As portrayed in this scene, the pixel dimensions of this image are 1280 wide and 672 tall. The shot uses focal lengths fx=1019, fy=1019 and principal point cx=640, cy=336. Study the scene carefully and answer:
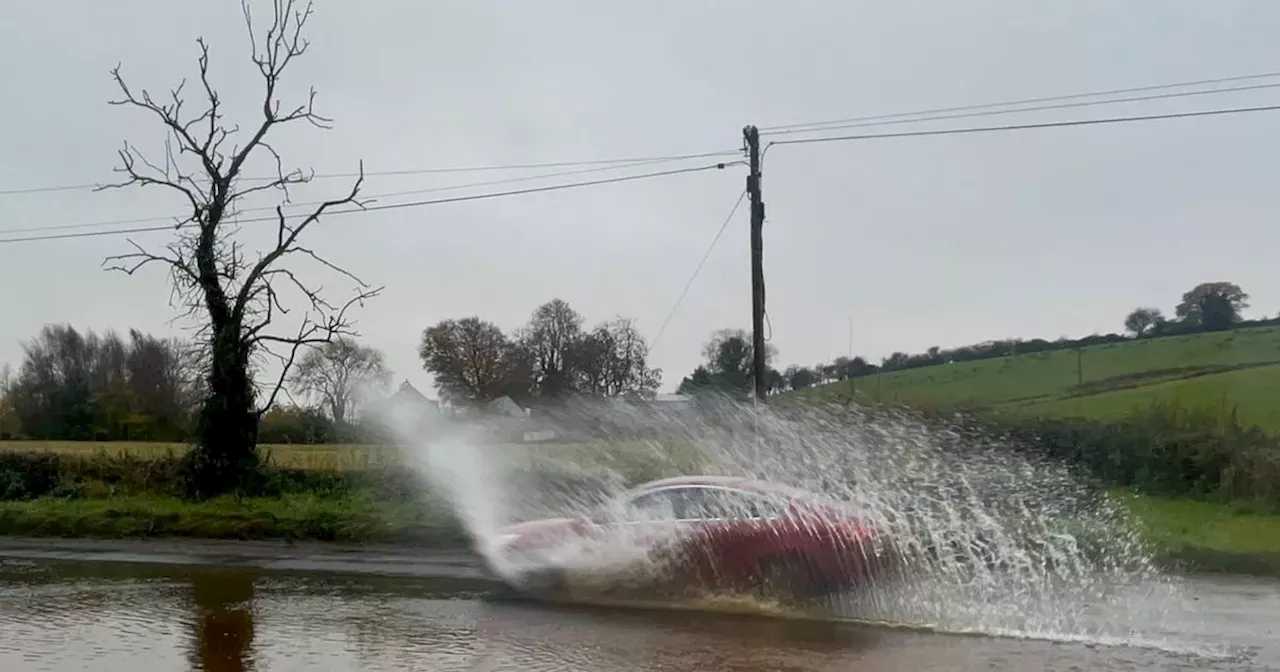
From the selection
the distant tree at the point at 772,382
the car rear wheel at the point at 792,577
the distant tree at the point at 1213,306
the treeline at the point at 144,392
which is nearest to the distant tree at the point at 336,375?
the treeline at the point at 144,392

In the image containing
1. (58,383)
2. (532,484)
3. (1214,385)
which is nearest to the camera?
(532,484)

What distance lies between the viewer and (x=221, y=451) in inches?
903

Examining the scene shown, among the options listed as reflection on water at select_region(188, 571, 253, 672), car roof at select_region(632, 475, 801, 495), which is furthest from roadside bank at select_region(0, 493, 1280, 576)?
car roof at select_region(632, 475, 801, 495)

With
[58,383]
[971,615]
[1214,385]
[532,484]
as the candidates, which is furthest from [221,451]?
[58,383]

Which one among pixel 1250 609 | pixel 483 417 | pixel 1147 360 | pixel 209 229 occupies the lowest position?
pixel 1250 609

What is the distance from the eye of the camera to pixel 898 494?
12.2 metres

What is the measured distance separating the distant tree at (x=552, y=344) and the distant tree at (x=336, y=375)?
525 inches

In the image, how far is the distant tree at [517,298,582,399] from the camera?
42416 millimetres

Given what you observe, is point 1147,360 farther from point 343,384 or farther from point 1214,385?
point 343,384

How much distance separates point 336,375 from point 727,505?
58.5 feet

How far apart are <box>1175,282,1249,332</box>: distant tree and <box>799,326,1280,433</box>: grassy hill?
4.99ft

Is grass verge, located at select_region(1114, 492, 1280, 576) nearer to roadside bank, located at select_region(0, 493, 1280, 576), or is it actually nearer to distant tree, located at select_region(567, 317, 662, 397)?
roadside bank, located at select_region(0, 493, 1280, 576)

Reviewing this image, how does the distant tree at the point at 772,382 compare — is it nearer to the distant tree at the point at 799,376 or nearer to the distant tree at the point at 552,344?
the distant tree at the point at 799,376

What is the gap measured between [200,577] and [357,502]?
651 cm
